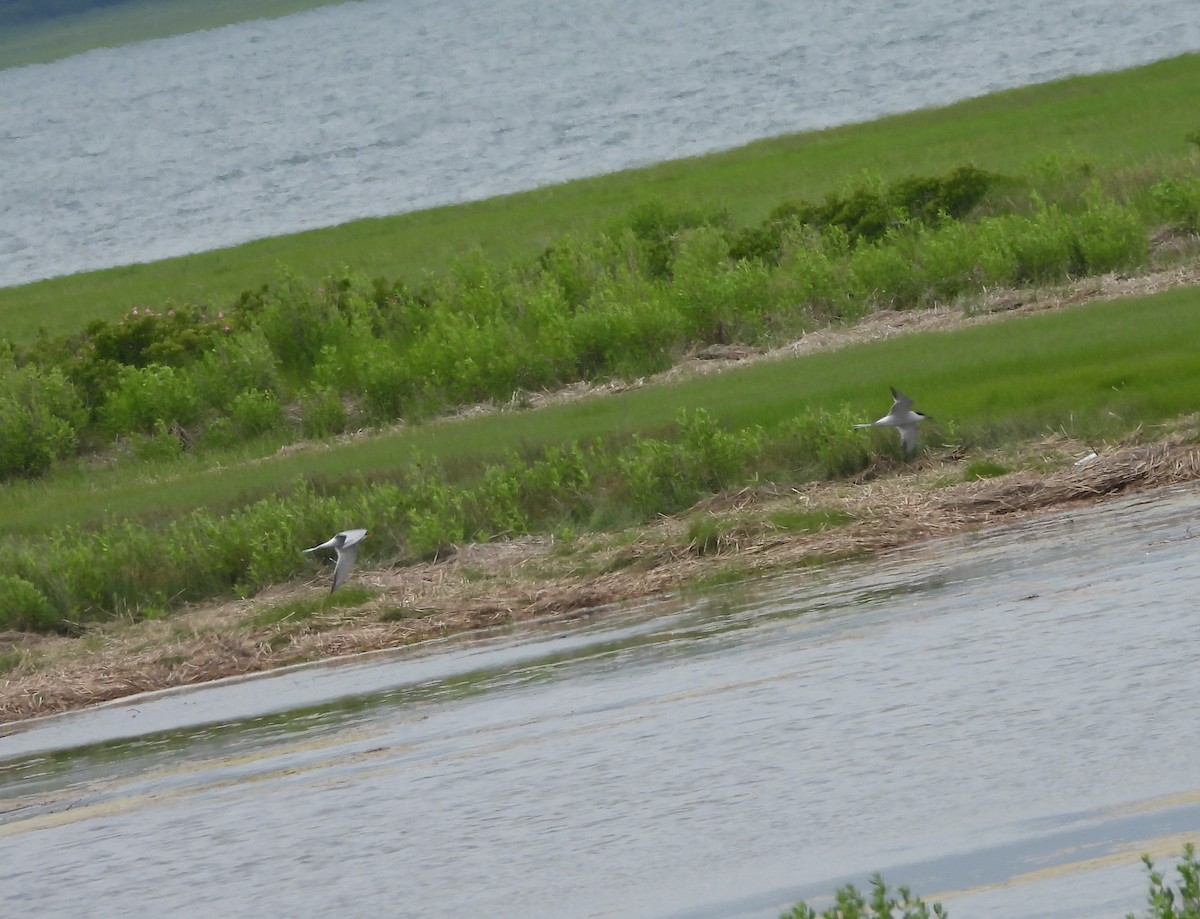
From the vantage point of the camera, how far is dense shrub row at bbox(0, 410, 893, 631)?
66.2 ft

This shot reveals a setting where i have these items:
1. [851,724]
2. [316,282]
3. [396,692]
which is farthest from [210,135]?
[851,724]

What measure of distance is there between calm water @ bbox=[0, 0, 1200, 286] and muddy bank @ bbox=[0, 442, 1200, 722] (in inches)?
1288

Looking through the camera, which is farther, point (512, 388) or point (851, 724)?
point (512, 388)

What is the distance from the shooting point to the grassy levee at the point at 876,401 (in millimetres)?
19797

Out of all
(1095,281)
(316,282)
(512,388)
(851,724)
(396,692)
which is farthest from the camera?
(316,282)

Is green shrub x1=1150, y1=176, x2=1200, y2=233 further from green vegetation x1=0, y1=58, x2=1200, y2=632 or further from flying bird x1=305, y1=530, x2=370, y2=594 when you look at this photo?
flying bird x1=305, y1=530, x2=370, y2=594

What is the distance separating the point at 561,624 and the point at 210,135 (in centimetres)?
4677

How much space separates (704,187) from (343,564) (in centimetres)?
2717

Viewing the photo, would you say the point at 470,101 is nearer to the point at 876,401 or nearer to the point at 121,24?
the point at 121,24

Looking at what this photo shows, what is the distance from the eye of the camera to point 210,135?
200 ft

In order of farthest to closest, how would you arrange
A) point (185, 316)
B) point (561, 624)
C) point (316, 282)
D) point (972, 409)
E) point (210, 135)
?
point (210, 135) < point (316, 282) < point (185, 316) < point (972, 409) < point (561, 624)

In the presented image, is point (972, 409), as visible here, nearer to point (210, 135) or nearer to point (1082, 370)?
point (1082, 370)

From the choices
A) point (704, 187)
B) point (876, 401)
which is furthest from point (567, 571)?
point (704, 187)

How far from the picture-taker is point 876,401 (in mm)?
20875
